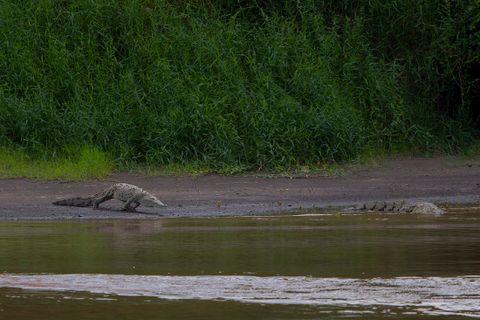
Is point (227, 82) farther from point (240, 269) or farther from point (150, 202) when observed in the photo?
point (240, 269)

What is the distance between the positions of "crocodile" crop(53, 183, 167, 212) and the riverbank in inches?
4.5

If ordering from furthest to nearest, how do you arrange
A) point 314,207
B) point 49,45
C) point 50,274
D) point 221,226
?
point 49,45, point 314,207, point 221,226, point 50,274

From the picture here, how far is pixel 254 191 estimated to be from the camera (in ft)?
47.8

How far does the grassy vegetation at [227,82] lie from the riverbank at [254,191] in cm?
61

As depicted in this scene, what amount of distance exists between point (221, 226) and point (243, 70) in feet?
25.9

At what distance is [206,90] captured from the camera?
17.8 metres

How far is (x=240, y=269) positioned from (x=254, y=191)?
646cm

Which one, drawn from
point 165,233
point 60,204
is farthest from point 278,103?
point 165,233

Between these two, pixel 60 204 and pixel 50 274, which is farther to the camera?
pixel 60 204

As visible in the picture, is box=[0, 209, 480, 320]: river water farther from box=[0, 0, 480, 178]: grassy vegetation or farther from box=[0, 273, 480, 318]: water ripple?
box=[0, 0, 480, 178]: grassy vegetation

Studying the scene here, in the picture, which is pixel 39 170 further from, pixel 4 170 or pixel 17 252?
pixel 17 252

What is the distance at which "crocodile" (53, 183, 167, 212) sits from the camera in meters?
12.2

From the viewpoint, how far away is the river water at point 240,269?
659 centimetres

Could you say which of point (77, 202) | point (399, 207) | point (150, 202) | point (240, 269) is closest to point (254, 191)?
point (399, 207)
